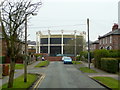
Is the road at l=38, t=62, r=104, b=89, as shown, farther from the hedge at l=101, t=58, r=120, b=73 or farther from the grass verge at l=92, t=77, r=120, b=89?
the hedge at l=101, t=58, r=120, b=73

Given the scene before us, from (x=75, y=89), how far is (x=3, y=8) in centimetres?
746

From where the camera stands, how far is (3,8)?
17.4m

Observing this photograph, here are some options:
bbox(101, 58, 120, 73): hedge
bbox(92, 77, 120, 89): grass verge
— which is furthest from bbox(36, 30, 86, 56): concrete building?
bbox(92, 77, 120, 89): grass verge

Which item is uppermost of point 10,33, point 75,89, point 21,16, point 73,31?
point 73,31

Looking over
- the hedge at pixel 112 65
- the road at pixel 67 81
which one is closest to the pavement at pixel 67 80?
the road at pixel 67 81

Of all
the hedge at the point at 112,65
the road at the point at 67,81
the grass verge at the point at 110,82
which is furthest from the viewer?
the hedge at the point at 112,65

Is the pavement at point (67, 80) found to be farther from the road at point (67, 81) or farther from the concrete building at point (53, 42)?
the concrete building at point (53, 42)

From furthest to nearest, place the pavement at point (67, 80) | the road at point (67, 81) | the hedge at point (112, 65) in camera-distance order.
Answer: the hedge at point (112, 65) → the pavement at point (67, 80) → the road at point (67, 81)

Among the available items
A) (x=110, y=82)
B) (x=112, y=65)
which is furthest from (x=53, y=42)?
(x=110, y=82)

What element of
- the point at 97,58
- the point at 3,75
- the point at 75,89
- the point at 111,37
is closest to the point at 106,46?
the point at 111,37

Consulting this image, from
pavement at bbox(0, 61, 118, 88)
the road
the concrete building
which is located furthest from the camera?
the concrete building

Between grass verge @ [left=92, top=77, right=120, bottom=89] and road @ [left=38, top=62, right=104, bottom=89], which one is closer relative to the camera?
grass verge @ [left=92, top=77, right=120, bottom=89]

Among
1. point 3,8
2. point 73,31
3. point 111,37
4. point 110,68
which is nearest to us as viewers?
point 3,8

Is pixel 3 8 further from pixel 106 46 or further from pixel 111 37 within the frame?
pixel 106 46
